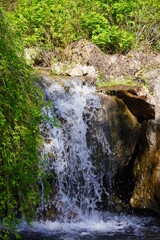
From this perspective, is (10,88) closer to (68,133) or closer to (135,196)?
(68,133)

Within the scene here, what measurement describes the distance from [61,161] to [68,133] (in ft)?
1.59

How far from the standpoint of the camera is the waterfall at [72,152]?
566cm

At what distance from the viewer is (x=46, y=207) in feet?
18.0

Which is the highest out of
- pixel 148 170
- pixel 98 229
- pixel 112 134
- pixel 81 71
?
pixel 81 71

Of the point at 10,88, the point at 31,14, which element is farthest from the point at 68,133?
the point at 31,14

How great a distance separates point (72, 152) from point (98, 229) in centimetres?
124

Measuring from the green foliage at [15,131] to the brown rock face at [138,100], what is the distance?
9.28 ft

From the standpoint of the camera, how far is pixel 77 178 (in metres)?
5.86

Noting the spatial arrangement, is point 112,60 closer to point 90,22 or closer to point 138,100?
point 90,22

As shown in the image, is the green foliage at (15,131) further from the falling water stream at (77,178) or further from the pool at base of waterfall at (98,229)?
the falling water stream at (77,178)

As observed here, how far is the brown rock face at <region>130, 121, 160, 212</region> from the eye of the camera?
6.08 meters

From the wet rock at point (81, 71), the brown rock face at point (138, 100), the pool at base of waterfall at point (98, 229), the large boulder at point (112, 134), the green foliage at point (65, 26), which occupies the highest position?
the green foliage at point (65, 26)

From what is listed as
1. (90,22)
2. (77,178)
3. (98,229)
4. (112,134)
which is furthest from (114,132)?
(90,22)

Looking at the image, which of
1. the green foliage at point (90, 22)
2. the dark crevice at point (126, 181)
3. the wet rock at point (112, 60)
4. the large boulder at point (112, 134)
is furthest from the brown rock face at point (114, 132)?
the green foliage at point (90, 22)
